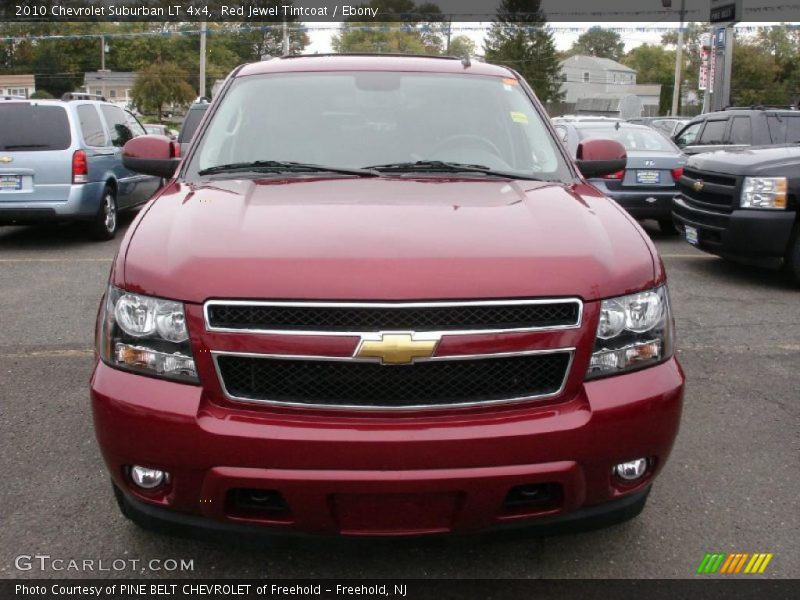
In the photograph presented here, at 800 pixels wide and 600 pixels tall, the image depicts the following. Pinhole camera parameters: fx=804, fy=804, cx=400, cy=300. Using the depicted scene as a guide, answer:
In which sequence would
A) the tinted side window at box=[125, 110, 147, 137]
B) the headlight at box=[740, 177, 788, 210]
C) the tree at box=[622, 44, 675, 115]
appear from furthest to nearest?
the tree at box=[622, 44, 675, 115] → the tinted side window at box=[125, 110, 147, 137] → the headlight at box=[740, 177, 788, 210]

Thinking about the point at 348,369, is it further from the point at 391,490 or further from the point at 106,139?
the point at 106,139

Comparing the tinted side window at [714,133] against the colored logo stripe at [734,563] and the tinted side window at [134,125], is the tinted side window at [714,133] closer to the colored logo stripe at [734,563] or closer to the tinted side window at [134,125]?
the tinted side window at [134,125]

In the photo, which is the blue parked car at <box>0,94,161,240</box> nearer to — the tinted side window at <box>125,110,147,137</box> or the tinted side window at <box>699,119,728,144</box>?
the tinted side window at <box>125,110,147,137</box>

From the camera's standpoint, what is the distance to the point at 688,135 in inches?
525

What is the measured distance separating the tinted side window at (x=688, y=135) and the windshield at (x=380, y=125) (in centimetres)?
988

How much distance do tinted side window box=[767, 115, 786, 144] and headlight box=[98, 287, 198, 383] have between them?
10704mm

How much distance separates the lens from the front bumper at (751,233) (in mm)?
7117

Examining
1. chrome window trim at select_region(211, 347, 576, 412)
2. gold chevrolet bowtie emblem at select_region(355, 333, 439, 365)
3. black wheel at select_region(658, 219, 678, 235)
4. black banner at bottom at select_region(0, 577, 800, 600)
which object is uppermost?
gold chevrolet bowtie emblem at select_region(355, 333, 439, 365)

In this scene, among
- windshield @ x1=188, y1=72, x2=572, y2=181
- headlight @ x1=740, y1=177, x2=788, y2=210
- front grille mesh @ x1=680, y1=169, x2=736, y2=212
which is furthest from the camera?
front grille mesh @ x1=680, y1=169, x2=736, y2=212

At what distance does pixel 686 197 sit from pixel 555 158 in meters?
5.15

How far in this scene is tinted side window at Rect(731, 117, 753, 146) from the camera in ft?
36.7

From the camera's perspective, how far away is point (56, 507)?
3184 millimetres

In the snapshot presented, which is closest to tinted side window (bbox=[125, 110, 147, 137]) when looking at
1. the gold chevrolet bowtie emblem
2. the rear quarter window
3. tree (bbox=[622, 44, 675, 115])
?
the rear quarter window

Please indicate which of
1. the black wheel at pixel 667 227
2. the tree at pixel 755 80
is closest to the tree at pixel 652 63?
the tree at pixel 755 80
